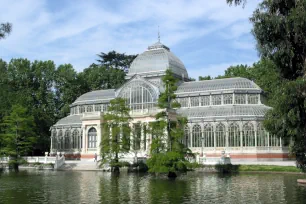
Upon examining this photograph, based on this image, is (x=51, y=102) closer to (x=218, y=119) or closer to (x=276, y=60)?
(x=218, y=119)

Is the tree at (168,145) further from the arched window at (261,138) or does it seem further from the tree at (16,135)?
the tree at (16,135)

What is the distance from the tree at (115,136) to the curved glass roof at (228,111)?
11151mm

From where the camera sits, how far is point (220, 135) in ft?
173

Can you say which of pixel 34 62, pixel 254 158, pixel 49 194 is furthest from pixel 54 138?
pixel 49 194

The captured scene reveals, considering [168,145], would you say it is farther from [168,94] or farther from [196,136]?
[196,136]

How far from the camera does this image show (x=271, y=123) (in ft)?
78.1

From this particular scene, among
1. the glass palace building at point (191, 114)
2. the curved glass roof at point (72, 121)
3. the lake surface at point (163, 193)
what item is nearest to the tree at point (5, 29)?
the lake surface at point (163, 193)

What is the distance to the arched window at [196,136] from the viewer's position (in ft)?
178

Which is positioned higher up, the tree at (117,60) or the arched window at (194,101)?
the tree at (117,60)

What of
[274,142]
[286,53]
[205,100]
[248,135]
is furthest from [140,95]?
[286,53]

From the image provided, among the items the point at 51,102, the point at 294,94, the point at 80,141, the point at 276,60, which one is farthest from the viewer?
the point at 51,102

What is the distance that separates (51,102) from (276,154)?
43.8 m

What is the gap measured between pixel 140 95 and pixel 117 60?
1459 inches

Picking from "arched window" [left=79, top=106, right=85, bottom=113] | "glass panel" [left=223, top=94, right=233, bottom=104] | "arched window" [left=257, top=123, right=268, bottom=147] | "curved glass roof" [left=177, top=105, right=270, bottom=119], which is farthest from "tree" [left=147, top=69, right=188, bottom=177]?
"arched window" [left=79, top=106, right=85, bottom=113]
